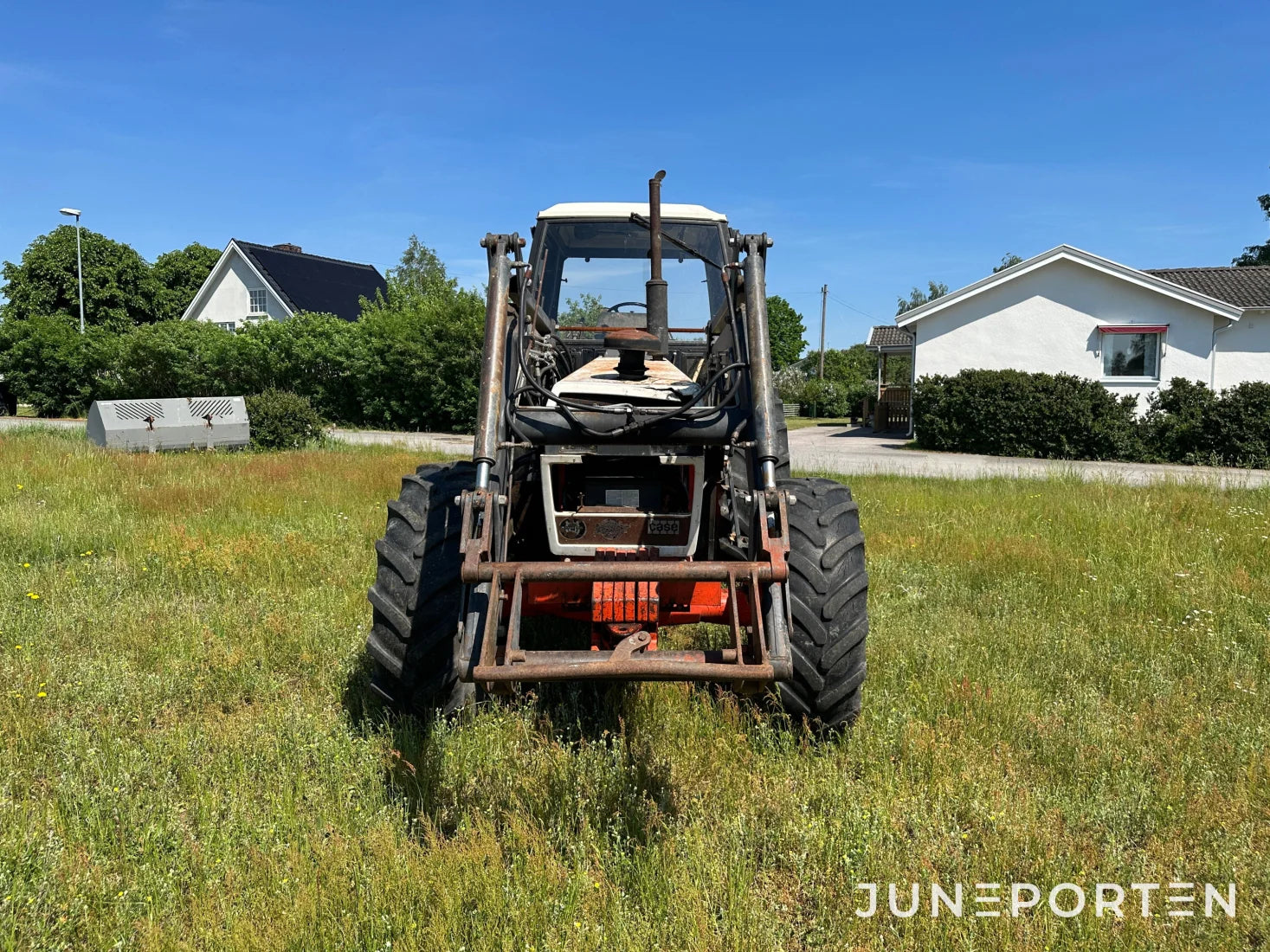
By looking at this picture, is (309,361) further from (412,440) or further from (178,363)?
(412,440)

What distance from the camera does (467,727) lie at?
3.64 meters

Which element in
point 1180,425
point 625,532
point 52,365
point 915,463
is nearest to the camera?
point 625,532

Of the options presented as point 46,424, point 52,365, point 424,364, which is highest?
point 52,365

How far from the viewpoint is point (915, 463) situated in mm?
15883

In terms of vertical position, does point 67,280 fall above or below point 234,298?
above

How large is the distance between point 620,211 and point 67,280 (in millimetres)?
47306

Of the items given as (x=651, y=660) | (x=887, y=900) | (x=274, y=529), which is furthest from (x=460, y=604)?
(x=274, y=529)

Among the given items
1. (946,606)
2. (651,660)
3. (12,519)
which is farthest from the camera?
(12,519)

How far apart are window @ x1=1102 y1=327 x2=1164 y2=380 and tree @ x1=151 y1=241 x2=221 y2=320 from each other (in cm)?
4176

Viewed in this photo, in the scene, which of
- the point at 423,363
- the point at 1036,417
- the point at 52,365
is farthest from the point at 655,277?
the point at 52,365

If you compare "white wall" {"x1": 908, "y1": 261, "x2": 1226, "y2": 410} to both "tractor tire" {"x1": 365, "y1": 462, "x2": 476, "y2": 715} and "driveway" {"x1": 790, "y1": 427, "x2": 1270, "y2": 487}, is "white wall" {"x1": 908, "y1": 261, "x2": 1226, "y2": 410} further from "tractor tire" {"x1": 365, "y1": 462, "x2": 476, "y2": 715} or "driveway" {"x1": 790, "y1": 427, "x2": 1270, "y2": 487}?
"tractor tire" {"x1": 365, "y1": 462, "x2": 476, "y2": 715}

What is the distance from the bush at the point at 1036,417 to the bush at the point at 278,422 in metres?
13.1

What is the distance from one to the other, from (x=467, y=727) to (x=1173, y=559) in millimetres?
5663

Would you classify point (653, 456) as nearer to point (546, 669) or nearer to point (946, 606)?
point (546, 669)
